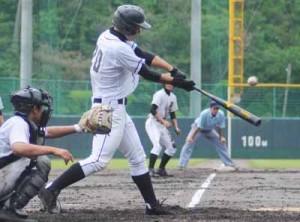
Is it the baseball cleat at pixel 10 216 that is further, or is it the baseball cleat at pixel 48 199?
the baseball cleat at pixel 48 199

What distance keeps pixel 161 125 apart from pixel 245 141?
11.3 metres

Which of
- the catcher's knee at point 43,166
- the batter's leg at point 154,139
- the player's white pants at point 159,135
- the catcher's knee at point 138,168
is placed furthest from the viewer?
the player's white pants at point 159,135

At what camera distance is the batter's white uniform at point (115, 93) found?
361 inches

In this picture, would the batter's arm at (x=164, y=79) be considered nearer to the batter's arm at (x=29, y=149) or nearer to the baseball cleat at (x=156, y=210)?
the baseball cleat at (x=156, y=210)

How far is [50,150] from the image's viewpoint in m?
7.55

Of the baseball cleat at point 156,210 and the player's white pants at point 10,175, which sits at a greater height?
the player's white pants at point 10,175

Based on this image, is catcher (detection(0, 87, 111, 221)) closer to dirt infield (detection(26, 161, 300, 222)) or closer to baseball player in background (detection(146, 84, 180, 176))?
dirt infield (detection(26, 161, 300, 222))

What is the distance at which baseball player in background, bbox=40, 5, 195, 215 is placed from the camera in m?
9.16

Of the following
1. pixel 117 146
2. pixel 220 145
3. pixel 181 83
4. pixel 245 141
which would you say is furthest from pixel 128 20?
pixel 245 141

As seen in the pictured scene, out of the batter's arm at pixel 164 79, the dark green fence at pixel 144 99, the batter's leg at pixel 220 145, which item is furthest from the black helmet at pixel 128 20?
the dark green fence at pixel 144 99

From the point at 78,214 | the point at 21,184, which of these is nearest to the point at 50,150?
the point at 21,184

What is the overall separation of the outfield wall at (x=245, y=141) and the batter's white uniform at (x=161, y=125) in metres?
10.6

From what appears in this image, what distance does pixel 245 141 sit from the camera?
94.3 ft

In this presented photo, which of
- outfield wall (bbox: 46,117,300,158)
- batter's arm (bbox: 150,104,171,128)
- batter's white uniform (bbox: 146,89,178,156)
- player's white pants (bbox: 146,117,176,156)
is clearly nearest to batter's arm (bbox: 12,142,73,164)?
batter's arm (bbox: 150,104,171,128)
